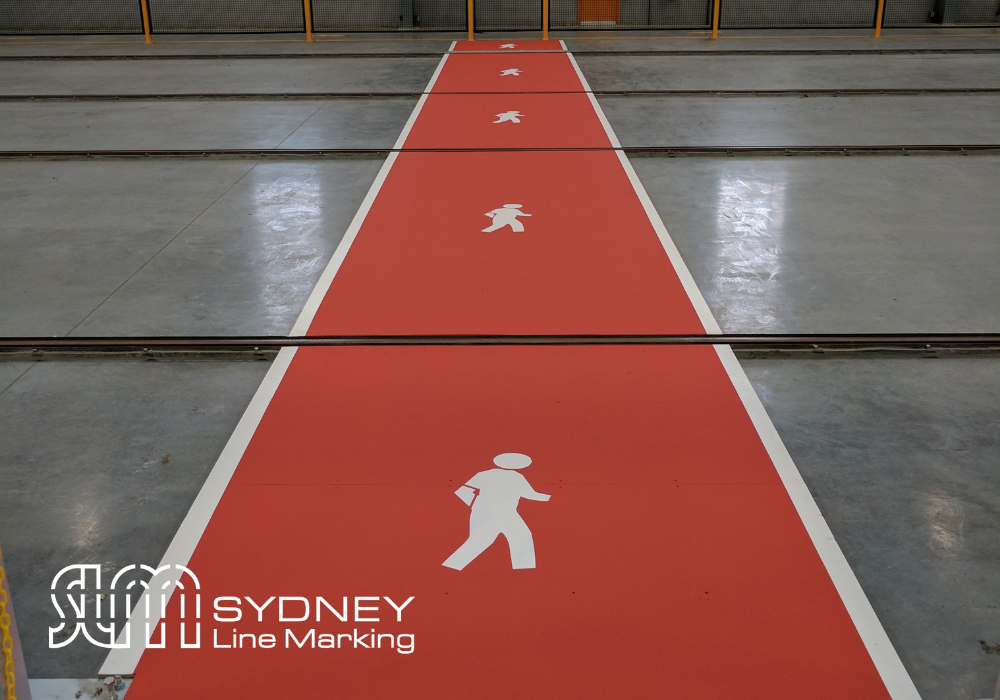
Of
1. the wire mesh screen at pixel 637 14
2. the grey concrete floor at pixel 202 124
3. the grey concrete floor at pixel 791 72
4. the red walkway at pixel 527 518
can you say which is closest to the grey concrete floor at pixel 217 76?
the grey concrete floor at pixel 202 124

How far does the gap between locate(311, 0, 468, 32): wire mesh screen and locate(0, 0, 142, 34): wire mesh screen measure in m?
4.14

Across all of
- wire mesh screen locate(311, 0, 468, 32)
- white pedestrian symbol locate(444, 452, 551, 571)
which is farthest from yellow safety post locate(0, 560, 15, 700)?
wire mesh screen locate(311, 0, 468, 32)

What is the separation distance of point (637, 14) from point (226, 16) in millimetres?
9281

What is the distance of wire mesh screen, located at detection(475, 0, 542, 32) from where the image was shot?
20.0m

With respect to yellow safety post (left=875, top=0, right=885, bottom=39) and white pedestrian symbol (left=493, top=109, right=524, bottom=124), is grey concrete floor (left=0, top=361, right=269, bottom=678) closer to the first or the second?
white pedestrian symbol (left=493, top=109, right=524, bottom=124)

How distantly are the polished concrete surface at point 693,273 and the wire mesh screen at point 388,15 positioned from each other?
7.24m

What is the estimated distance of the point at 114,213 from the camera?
7578mm

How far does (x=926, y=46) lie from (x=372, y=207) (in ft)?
44.6

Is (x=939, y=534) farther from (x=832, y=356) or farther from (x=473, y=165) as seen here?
(x=473, y=165)

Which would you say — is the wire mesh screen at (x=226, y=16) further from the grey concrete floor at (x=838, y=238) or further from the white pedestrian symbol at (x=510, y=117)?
the grey concrete floor at (x=838, y=238)

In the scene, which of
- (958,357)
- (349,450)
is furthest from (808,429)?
(349,450)

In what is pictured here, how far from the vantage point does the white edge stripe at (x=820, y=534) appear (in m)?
2.82

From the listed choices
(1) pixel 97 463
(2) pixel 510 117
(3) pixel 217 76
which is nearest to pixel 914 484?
(1) pixel 97 463

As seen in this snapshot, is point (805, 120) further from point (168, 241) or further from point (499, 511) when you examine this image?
point (499, 511)
